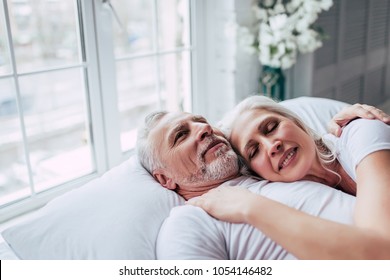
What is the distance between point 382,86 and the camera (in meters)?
1.80

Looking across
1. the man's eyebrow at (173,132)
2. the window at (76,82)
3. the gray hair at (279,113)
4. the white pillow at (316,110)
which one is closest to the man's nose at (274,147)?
the gray hair at (279,113)

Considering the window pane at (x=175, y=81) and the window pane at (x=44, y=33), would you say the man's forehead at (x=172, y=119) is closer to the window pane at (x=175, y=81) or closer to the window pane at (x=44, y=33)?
the window pane at (x=44, y=33)

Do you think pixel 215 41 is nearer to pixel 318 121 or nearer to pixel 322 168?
pixel 318 121

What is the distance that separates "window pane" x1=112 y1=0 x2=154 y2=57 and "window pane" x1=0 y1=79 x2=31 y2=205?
41 centimetres

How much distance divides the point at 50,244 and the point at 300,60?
1484mm

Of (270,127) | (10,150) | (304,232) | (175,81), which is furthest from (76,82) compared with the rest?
(304,232)

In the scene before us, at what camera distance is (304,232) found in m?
0.71

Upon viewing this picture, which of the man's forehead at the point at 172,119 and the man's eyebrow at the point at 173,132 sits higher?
the man's forehead at the point at 172,119

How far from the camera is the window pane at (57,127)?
1.45 metres

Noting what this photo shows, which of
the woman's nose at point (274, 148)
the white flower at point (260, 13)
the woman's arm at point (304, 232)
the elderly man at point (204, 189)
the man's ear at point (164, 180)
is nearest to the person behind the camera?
the woman's arm at point (304, 232)

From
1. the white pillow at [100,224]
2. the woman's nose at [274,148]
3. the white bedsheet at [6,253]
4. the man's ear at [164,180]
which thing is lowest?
the white bedsheet at [6,253]

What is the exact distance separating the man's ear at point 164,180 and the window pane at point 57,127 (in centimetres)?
53

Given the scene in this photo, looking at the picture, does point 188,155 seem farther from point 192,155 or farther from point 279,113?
point 279,113
